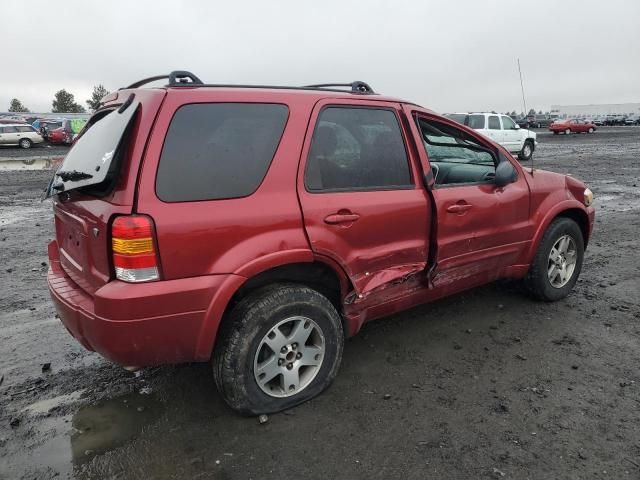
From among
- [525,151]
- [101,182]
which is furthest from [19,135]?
[101,182]

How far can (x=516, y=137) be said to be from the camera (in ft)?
68.5

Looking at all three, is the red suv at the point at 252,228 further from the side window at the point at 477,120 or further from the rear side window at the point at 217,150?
the side window at the point at 477,120

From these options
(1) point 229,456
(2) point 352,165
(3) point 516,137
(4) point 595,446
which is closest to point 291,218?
(2) point 352,165

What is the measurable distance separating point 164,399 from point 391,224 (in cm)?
183

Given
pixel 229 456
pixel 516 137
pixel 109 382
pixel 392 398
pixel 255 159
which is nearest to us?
pixel 229 456

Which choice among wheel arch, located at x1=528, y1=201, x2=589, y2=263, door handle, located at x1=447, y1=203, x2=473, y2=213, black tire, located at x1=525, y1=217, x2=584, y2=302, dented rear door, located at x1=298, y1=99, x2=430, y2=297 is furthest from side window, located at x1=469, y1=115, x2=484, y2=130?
dented rear door, located at x1=298, y1=99, x2=430, y2=297

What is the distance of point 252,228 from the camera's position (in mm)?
2680

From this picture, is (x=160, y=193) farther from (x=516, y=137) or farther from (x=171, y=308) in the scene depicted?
(x=516, y=137)

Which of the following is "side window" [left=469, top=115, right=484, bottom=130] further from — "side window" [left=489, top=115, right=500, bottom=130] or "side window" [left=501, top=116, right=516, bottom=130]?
"side window" [left=501, top=116, right=516, bottom=130]

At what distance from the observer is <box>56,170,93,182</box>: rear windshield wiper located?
9.03 ft

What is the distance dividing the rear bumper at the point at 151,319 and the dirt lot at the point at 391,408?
53cm

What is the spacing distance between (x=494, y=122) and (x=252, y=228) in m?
19.6

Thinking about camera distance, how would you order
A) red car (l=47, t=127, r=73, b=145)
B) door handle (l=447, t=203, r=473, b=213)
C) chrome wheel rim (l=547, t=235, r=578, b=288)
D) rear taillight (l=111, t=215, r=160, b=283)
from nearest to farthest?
rear taillight (l=111, t=215, r=160, b=283) → door handle (l=447, t=203, r=473, b=213) → chrome wheel rim (l=547, t=235, r=578, b=288) → red car (l=47, t=127, r=73, b=145)

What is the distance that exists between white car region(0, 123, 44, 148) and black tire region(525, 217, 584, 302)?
33679mm
